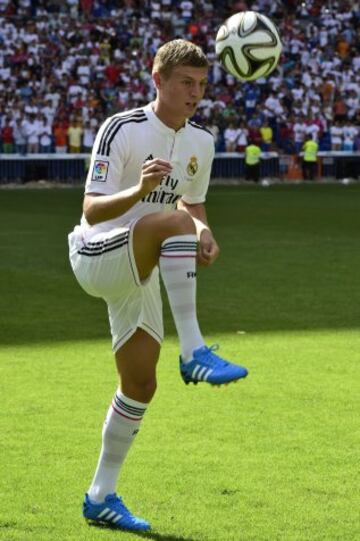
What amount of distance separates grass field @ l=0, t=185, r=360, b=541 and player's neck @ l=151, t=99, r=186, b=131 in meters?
1.90

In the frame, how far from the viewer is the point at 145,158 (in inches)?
216

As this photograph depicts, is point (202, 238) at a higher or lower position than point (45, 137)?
higher

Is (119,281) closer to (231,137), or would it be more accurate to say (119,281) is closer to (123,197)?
(123,197)

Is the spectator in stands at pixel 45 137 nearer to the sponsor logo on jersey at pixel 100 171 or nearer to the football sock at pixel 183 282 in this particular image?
the sponsor logo on jersey at pixel 100 171

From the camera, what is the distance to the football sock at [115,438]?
5.65m

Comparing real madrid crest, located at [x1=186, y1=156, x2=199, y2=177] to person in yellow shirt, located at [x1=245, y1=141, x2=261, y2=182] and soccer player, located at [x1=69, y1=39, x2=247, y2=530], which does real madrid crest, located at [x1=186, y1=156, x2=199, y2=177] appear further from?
person in yellow shirt, located at [x1=245, y1=141, x2=261, y2=182]

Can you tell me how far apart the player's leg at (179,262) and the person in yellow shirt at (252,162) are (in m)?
30.6

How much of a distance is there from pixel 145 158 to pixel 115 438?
4.48ft

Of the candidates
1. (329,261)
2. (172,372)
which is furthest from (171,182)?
(329,261)

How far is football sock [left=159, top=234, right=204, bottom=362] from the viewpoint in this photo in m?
5.07

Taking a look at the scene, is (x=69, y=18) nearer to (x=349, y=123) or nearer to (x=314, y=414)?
(x=349, y=123)

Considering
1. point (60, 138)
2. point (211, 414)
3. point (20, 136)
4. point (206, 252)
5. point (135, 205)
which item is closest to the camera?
point (206, 252)

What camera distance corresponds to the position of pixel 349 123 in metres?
38.8

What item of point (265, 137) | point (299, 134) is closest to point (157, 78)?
point (265, 137)
